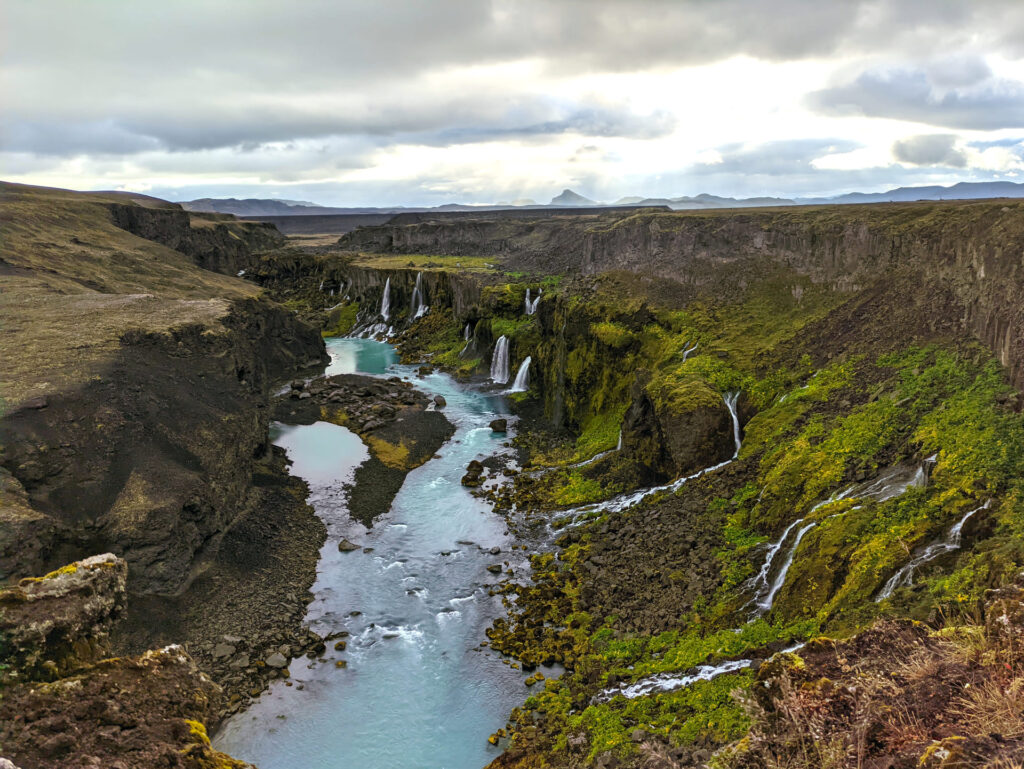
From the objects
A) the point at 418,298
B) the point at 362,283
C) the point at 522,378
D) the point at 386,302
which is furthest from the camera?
the point at 362,283

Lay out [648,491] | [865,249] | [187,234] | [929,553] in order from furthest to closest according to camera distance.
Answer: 1. [187,234]
2. [865,249]
3. [648,491]
4. [929,553]

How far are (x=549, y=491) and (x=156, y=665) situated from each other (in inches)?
921

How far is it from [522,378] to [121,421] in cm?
2998

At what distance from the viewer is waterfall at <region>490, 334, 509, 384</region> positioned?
168ft

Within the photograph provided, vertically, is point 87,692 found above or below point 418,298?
below

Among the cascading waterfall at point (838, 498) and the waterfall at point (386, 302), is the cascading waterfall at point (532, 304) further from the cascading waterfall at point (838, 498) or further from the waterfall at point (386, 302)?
the cascading waterfall at point (838, 498)

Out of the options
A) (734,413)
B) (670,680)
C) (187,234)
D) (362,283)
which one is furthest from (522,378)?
(187,234)

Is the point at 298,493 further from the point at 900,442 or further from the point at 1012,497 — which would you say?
the point at 1012,497

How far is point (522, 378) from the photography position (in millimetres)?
48438

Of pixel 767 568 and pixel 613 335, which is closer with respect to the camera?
pixel 767 568

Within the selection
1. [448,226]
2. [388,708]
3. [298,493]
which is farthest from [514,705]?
[448,226]

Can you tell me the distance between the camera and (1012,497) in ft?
46.0

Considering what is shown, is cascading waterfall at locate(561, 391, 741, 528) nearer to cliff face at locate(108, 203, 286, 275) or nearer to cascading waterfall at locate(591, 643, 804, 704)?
cascading waterfall at locate(591, 643, 804, 704)

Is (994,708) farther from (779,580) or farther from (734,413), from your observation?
(734,413)
